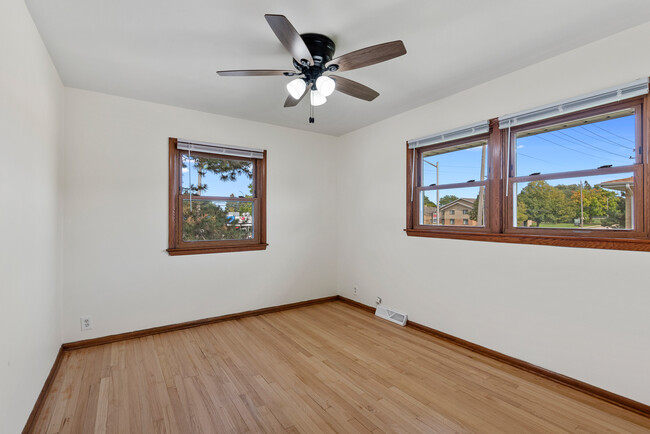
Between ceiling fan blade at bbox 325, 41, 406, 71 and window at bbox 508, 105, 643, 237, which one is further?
window at bbox 508, 105, 643, 237

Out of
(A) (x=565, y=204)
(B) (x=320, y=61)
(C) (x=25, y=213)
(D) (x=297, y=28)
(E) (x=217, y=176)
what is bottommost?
(C) (x=25, y=213)

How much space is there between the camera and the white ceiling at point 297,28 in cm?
182

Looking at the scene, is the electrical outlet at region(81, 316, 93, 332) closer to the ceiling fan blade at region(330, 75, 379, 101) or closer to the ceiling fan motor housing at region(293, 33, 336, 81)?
the ceiling fan motor housing at region(293, 33, 336, 81)

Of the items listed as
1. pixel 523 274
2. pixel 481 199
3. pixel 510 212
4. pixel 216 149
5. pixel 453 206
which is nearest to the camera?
pixel 523 274

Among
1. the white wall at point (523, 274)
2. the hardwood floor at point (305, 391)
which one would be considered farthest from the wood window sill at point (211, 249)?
the white wall at point (523, 274)

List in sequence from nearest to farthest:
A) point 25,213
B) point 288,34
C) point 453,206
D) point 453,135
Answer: point 288,34
point 25,213
point 453,135
point 453,206

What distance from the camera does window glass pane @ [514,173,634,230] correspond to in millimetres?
2145

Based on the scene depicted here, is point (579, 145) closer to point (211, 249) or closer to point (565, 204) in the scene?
point (565, 204)

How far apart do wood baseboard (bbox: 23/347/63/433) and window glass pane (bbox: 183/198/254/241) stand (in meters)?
1.54

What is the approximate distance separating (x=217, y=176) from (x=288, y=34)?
2479mm

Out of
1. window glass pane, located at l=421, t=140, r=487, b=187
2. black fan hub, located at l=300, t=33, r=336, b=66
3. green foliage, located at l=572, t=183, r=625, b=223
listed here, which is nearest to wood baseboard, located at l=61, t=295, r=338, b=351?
window glass pane, located at l=421, t=140, r=487, b=187

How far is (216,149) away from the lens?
3.68 meters

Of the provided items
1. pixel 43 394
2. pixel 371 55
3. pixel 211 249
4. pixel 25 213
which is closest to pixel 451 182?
pixel 371 55

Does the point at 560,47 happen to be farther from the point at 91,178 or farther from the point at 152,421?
the point at 91,178
